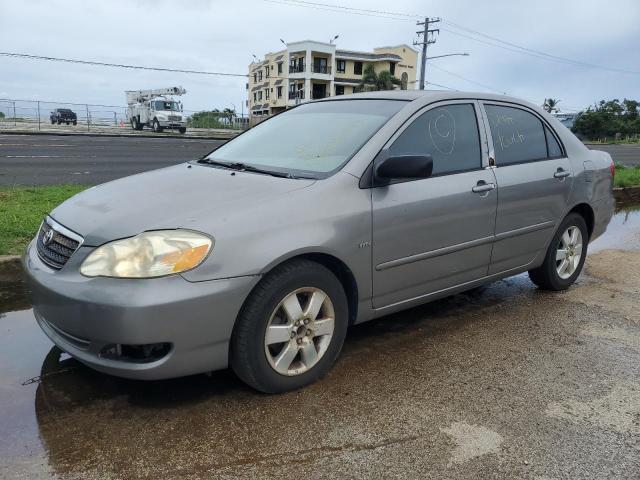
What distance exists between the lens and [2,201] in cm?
669

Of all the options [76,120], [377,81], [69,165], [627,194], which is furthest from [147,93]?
[627,194]

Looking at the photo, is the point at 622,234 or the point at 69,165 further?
the point at 69,165

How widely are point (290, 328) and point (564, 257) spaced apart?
3.00 meters

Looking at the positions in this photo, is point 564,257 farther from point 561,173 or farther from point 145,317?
point 145,317

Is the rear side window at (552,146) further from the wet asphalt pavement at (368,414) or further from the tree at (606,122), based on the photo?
the tree at (606,122)

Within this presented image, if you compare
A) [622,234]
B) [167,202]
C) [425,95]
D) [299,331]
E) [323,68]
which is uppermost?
[323,68]

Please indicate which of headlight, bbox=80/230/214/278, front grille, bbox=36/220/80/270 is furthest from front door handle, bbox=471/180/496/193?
front grille, bbox=36/220/80/270

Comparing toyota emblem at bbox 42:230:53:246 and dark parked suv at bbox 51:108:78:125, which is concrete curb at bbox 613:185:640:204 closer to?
toyota emblem at bbox 42:230:53:246

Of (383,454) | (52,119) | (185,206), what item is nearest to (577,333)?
(383,454)

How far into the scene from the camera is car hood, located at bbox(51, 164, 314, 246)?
2711 mm

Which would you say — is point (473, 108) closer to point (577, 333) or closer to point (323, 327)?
point (577, 333)

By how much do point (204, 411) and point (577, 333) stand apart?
2.72 metres

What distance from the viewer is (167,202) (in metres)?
2.92

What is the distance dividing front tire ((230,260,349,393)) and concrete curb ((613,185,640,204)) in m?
9.13
